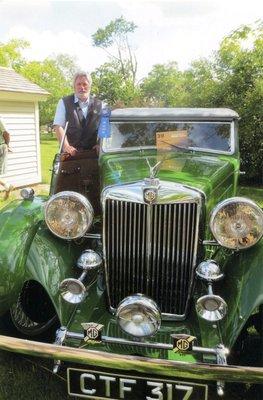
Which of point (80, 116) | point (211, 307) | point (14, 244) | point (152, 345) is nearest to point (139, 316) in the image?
point (152, 345)

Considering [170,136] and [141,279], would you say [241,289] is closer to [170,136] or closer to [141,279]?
[141,279]

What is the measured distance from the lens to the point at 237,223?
2541 mm

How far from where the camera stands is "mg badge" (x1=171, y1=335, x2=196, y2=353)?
225cm

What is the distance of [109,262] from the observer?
9.09 ft

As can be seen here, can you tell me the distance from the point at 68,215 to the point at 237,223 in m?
1.07

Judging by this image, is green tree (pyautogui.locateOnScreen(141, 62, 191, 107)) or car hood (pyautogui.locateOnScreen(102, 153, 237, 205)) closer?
car hood (pyautogui.locateOnScreen(102, 153, 237, 205))

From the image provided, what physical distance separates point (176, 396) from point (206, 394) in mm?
151

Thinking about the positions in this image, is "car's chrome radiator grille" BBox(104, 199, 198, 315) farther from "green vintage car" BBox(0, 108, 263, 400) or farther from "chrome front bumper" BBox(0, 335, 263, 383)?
"chrome front bumper" BBox(0, 335, 263, 383)

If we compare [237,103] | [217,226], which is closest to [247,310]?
[217,226]

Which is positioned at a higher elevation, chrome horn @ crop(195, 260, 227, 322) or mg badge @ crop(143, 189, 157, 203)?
mg badge @ crop(143, 189, 157, 203)

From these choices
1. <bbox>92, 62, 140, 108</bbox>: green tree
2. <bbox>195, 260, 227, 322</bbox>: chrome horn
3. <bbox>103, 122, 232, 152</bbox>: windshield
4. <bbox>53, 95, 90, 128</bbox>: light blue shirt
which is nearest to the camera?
<bbox>195, 260, 227, 322</bbox>: chrome horn

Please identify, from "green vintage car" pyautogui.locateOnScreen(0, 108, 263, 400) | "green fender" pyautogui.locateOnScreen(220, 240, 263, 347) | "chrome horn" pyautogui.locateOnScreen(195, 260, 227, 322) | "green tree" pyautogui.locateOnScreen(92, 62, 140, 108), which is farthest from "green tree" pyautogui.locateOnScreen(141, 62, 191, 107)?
"chrome horn" pyautogui.locateOnScreen(195, 260, 227, 322)

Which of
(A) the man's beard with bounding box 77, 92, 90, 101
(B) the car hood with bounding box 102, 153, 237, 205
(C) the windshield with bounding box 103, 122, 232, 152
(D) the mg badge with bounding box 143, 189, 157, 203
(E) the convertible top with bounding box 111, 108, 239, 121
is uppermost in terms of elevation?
(A) the man's beard with bounding box 77, 92, 90, 101

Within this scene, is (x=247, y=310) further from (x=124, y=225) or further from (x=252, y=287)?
(x=124, y=225)
